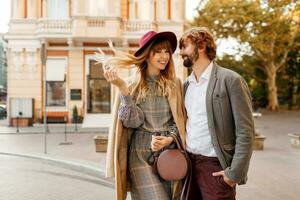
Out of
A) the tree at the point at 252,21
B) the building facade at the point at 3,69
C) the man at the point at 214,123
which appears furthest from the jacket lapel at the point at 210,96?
the tree at the point at 252,21

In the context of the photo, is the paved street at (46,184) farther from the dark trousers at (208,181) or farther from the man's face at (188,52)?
the man's face at (188,52)

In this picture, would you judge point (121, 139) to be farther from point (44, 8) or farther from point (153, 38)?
point (44, 8)

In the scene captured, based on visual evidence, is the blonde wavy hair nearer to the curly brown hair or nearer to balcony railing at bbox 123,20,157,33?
the curly brown hair

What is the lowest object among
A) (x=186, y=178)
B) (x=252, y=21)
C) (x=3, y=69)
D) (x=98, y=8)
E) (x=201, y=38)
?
(x=186, y=178)

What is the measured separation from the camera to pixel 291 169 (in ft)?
30.1

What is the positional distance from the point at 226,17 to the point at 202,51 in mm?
31839

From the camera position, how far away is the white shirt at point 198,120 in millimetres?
3068

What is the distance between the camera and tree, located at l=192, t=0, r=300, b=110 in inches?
1324

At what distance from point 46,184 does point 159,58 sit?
548 cm

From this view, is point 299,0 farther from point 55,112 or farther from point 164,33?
point 55,112

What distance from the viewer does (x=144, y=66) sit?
344cm

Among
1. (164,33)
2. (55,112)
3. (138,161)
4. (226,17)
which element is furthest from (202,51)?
(226,17)

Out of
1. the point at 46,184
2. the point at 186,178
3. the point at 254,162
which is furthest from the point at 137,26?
the point at 186,178

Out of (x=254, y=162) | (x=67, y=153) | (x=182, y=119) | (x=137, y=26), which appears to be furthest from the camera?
(x=137, y=26)
